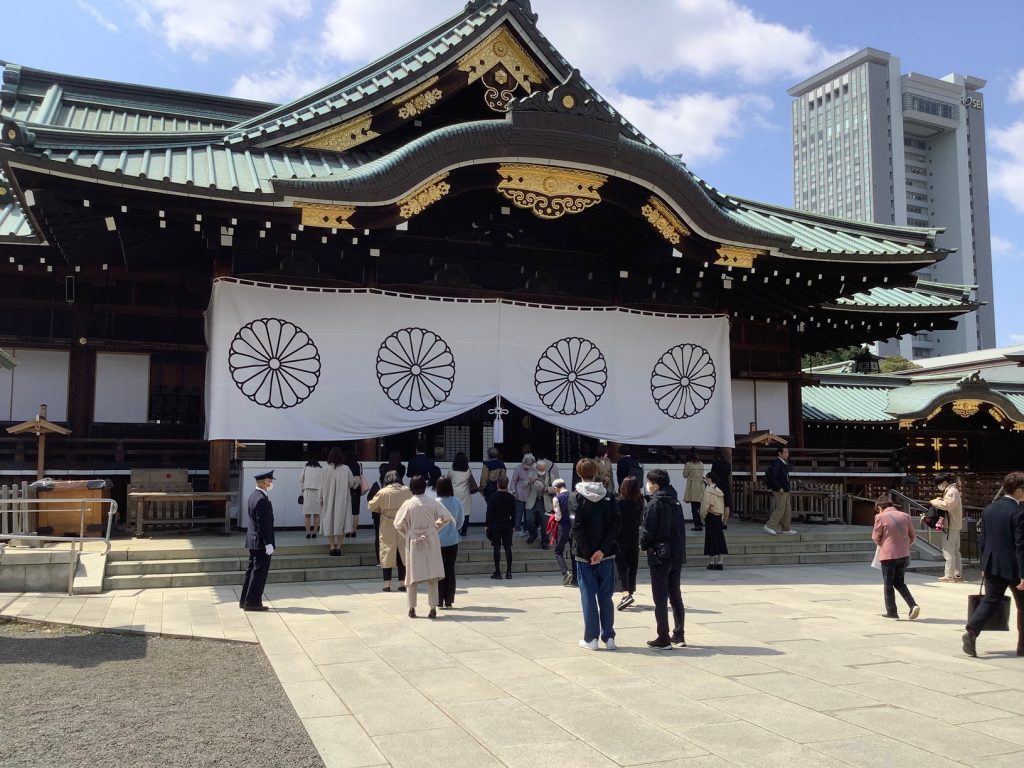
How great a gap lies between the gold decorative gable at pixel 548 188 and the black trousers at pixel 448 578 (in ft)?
Answer: 20.2

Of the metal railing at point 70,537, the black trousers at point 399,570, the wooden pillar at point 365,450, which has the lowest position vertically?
the black trousers at point 399,570

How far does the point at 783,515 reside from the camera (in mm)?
14023

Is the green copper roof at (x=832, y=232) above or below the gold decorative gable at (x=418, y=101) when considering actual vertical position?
below

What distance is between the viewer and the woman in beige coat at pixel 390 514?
9273mm

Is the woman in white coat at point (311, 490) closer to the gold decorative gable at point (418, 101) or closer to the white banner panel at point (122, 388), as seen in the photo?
the white banner panel at point (122, 388)

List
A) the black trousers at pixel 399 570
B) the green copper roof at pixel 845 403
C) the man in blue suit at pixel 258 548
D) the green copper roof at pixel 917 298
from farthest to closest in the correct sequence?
the green copper roof at pixel 845 403, the green copper roof at pixel 917 298, the black trousers at pixel 399 570, the man in blue suit at pixel 258 548

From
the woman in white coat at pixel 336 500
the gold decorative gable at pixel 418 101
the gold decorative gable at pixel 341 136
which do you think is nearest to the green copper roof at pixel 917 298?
the gold decorative gable at pixel 418 101

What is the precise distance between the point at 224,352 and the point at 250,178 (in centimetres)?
261

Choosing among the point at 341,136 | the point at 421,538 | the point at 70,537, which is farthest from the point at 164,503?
the point at 341,136

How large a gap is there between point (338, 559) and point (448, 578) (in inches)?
113

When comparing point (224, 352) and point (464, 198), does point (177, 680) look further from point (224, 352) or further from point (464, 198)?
point (464, 198)

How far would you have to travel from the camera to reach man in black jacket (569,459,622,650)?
22.6 ft

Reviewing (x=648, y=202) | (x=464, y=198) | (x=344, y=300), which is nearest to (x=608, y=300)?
(x=648, y=202)

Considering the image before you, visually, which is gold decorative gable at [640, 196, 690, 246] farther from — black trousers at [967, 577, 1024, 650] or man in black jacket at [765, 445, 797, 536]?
black trousers at [967, 577, 1024, 650]
